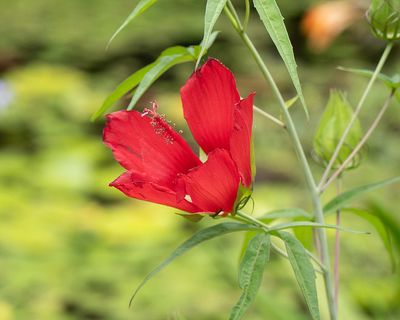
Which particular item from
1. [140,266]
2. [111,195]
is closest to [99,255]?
[140,266]

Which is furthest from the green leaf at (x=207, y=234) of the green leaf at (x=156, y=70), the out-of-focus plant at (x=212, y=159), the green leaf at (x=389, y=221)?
the green leaf at (x=389, y=221)

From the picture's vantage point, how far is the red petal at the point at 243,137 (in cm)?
53

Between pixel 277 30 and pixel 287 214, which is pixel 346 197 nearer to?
pixel 287 214

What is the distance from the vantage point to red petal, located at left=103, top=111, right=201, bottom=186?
547mm

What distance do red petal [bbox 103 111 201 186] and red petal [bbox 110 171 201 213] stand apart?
1 cm

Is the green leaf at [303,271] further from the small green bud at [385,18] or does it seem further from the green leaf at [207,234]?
the small green bud at [385,18]

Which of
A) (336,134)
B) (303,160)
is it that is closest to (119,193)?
(336,134)

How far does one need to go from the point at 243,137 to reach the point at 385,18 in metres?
0.16

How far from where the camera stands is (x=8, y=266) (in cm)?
170

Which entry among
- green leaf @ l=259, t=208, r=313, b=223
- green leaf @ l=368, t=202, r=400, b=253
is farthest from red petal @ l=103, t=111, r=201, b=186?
green leaf @ l=368, t=202, r=400, b=253

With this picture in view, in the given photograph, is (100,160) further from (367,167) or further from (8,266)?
(367,167)

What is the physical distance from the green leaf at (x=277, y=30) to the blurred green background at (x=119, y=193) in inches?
25.0

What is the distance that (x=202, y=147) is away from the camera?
56 cm

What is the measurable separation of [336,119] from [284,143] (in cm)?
148
